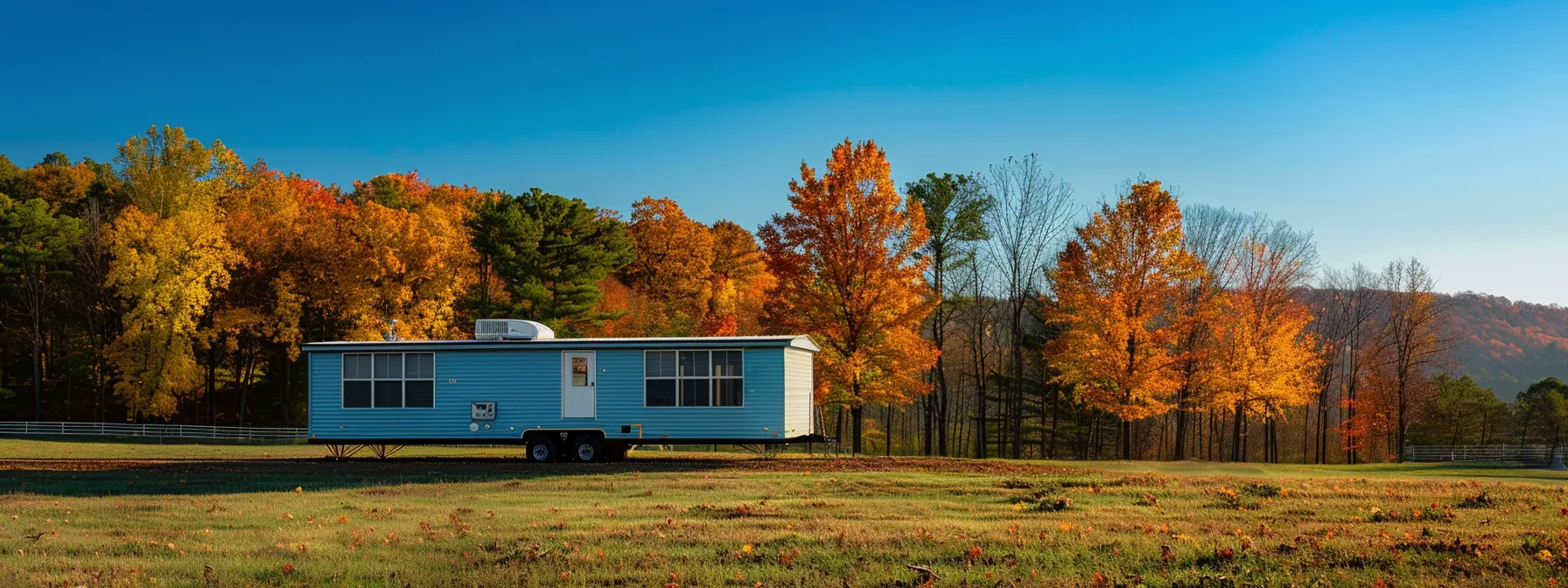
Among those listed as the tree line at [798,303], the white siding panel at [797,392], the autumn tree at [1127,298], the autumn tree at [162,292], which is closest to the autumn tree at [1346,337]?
the tree line at [798,303]

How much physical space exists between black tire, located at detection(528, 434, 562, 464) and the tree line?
917 centimetres

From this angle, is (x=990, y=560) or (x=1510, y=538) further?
(x=1510, y=538)

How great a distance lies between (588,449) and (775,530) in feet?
40.1

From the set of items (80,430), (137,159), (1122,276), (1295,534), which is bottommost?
(80,430)

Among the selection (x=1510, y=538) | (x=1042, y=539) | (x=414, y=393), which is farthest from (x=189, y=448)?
(x=1510, y=538)

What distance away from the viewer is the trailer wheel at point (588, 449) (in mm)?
21406

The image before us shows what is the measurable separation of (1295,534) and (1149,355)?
73.3 feet

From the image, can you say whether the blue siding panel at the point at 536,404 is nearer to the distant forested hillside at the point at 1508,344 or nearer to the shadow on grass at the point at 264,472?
the shadow on grass at the point at 264,472

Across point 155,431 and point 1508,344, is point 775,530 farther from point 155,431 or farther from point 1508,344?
point 1508,344

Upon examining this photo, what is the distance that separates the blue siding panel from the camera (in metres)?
21.0

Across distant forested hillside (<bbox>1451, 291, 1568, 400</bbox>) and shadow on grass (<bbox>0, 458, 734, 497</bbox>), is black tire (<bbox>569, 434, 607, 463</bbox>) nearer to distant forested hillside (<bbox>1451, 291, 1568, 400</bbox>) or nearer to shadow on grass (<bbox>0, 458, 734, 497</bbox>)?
shadow on grass (<bbox>0, 458, 734, 497</bbox>)

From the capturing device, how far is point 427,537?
9797 millimetres

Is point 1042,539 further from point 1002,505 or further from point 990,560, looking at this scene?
point 1002,505

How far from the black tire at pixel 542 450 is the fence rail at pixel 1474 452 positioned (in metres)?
39.1
